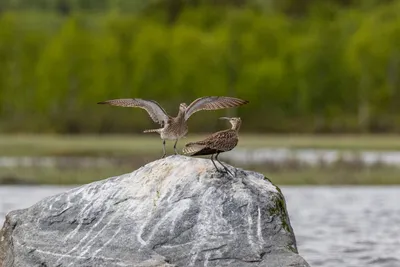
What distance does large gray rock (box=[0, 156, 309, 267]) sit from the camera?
1321 centimetres

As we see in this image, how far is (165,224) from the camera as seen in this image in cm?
1341

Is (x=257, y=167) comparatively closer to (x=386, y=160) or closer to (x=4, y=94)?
(x=386, y=160)

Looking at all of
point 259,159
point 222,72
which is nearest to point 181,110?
point 259,159

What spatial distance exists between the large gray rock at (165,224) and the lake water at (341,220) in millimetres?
4801

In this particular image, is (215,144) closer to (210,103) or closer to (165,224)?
(210,103)

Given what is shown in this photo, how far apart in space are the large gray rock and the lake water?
4.80m

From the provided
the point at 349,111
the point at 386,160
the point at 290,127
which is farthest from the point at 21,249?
the point at 349,111

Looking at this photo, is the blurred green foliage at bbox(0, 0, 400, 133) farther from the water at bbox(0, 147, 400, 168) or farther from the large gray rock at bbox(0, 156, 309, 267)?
the large gray rock at bbox(0, 156, 309, 267)

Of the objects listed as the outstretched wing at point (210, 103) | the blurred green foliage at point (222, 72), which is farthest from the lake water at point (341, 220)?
the blurred green foliage at point (222, 72)

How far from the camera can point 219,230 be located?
43.8ft

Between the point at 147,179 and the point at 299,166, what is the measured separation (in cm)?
2408

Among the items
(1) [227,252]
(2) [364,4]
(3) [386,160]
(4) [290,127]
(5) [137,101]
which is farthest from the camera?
(2) [364,4]

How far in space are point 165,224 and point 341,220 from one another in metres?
12.1

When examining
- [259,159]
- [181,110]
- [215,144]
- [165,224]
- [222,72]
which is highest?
[181,110]
